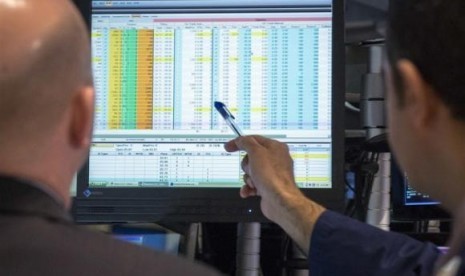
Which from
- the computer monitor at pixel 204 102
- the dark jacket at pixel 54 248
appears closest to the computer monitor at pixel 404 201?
the computer monitor at pixel 204 102

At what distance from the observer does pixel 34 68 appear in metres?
0.78

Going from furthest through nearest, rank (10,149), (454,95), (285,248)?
(285,248)
(454,95)
(10,149)

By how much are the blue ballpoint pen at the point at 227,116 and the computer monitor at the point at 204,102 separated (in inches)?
Result: 0.5

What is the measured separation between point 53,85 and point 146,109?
0.70m

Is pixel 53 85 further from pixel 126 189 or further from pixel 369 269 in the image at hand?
pixel 126 189

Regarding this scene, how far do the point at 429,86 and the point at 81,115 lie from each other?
0.38m

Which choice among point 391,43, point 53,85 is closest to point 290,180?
point 391,43

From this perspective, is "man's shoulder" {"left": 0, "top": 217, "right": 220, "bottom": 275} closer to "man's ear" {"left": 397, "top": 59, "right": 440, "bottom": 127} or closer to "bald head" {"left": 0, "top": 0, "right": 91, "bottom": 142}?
"bald head" {"left": 0, "top": 0, "right": 91, "bottom": 142}

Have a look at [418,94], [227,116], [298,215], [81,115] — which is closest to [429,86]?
[418,94]

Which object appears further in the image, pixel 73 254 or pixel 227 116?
pixel 227 116

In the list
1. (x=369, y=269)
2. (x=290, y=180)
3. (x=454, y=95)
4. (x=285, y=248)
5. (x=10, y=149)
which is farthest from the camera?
(x=285, y=248)

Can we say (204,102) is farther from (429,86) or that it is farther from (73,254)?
(73,254)

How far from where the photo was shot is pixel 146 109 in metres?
1.50

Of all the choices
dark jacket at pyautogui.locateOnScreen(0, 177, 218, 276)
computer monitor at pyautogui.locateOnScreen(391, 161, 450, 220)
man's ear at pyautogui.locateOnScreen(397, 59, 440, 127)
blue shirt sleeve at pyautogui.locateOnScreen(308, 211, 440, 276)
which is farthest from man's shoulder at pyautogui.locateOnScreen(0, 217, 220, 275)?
computer monitor at pyautogui.locateOnScreen(391, 161, 450, 220)
